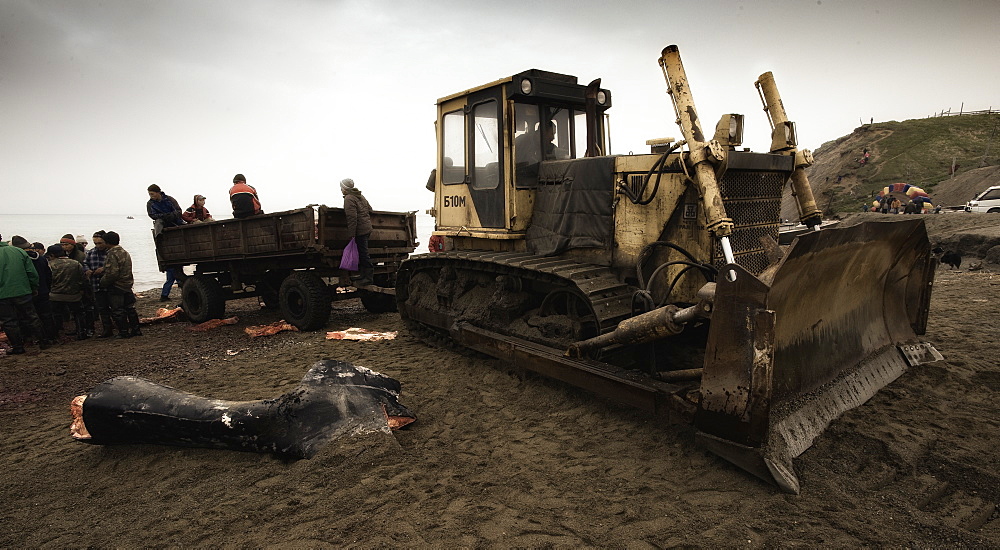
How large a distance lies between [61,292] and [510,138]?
26.1 feet

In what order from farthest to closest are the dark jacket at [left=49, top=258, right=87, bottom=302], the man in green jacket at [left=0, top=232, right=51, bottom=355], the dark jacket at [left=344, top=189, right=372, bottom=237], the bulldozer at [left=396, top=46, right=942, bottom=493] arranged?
the dark jacket at [left=49, top=258, right=87, bottom=302] < the dark jacket at [left=344, top=189, right=372, bottom=237] < the man in green jacket at [left=0, top=232, right=51, bottom=355] < the bulldozer at [left=396, top=46, right=942, bottom=493]

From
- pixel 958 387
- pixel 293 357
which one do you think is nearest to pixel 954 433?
pixel 958 387

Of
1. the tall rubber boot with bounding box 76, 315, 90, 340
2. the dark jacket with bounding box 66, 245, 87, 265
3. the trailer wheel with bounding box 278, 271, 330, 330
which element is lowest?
the tall rubber boot with bounding box 76, 315, 90, 340

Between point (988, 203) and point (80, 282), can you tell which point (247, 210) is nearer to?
point (80, 282)

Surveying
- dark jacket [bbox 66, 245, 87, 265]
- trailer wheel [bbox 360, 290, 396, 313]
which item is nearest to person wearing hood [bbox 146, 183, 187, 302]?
dark jacket [bbox 66, 245, 87, 265]

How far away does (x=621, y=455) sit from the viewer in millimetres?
3672

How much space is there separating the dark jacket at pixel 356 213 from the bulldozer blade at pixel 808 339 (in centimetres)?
611

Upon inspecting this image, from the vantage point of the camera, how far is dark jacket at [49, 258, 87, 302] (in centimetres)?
845

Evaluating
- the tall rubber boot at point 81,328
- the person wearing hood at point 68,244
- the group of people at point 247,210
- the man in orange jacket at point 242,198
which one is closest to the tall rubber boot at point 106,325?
the tall rubber boot at point 81,328

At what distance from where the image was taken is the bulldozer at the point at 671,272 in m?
3.21

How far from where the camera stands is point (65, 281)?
8.48m

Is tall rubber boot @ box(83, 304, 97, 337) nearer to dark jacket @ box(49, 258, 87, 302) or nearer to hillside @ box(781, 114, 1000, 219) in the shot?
dark jacket @ box(49, 258, 87, 302)

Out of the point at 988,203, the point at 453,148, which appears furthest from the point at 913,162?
the point at 453,148

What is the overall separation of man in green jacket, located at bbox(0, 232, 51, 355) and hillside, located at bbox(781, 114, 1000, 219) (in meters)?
32.9
